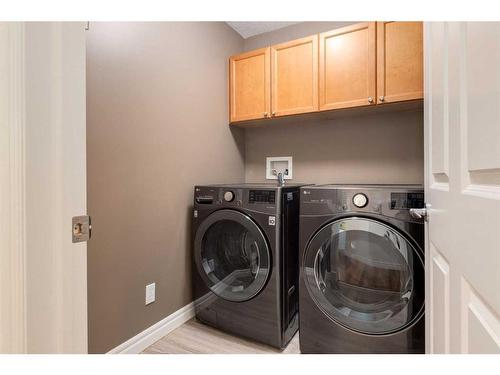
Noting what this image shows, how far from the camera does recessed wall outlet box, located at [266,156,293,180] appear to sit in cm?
220

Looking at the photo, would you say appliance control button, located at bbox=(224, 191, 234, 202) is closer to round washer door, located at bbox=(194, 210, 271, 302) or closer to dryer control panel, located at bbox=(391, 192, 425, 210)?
round washer door, located at bbox=(194, 210, 271, 302)

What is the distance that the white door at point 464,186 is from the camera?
16.4 inches

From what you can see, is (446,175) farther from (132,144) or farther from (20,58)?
(132,144)

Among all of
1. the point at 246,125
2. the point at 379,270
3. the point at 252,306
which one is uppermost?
the point at 246,125

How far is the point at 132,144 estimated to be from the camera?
1.41 m

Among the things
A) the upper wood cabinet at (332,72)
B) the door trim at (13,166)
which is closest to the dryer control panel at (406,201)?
the upper wood cabinet at (332,72)

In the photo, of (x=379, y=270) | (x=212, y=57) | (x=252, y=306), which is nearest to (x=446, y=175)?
(x=379, y=270)

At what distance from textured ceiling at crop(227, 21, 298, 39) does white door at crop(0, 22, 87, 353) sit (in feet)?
6.12

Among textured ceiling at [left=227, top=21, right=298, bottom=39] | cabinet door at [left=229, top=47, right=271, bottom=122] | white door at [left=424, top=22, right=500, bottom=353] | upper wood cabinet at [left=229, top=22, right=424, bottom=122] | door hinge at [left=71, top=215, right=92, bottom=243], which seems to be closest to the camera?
white door at [left=424, top=22, right=500, bottom=353]

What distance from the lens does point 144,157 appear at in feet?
4.82

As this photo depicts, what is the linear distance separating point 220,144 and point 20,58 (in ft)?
5.26

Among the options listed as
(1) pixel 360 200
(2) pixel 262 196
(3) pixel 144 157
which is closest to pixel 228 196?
(2) pixel 262 196

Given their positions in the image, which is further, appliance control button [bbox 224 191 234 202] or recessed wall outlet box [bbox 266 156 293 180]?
recessed wall outlet box [bbox 266 156 293 180]

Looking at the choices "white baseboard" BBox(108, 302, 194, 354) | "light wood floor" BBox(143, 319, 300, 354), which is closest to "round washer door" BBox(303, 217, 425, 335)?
"light wood floor" BBox(143, 319, 300, 354)
